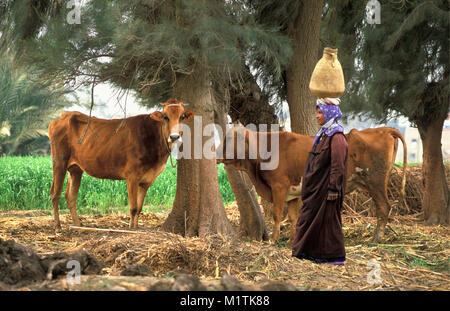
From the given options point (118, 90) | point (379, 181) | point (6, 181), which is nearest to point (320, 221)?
point (379, 181)

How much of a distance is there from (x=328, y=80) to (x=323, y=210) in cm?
140

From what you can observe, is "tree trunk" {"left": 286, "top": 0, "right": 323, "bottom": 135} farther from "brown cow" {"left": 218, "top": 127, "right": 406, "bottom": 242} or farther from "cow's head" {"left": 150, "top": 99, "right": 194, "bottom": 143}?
"cow's head" {"left": 150, "top": 99, "right": 194, "bottom": 143}

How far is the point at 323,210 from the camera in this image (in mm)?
5434

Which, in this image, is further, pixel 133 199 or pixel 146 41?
pixel 133 199

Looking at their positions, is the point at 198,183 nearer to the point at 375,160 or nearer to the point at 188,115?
the point at 188,115

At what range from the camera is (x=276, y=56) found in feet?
23.5

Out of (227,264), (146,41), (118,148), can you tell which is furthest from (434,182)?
(146,41)

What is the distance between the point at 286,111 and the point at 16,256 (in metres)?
6.48

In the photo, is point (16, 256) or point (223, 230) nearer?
point (16, 256)

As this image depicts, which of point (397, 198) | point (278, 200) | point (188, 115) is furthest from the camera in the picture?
point (397, 198)

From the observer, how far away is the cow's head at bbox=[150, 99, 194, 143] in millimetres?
6531

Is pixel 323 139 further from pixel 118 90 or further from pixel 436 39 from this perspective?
pixel 436 39

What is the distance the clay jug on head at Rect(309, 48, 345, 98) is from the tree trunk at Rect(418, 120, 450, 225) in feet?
16.9
